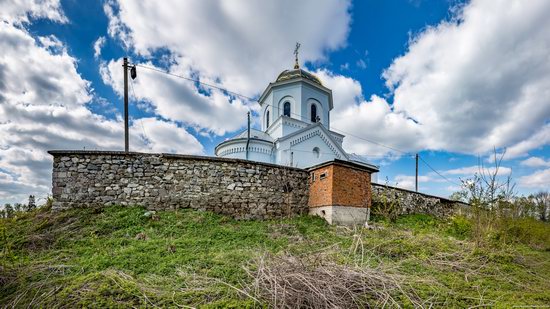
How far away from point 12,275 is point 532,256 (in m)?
10.9

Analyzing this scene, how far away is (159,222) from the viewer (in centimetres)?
710

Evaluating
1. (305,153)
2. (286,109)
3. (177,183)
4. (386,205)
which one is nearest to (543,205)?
(386,205)

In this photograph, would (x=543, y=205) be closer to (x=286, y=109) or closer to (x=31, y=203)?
(x=286, y=109)

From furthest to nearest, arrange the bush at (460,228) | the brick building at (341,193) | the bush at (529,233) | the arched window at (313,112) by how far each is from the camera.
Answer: the arched window at (313,112) < the bush at (460,228) < the brick building at (341,193) < the bush at (529,233)

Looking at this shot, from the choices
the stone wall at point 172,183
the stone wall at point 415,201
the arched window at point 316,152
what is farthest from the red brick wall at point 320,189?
the arched window at point 316,152

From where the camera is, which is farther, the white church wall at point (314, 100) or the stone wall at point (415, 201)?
the white church wall at point (314, 100)

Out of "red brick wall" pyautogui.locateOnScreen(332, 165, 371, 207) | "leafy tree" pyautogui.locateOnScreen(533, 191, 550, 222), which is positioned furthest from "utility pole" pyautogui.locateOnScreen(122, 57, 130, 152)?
"leafy tree" pyautogui.locateOnScreen(533, 191, 550, 222)

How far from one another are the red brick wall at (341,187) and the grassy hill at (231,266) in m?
1.09

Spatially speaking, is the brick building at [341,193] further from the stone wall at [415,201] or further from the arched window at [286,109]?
the arched window at [286,109]

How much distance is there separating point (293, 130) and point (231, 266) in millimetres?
15502

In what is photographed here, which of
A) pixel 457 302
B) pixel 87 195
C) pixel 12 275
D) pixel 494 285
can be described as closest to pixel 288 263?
pixel 457 302

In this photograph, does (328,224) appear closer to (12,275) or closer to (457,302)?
(457,302)

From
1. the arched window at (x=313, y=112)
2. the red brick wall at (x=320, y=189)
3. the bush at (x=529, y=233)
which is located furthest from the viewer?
the arched window at (x=313, y=112)

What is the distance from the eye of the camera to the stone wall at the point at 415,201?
10805mm
